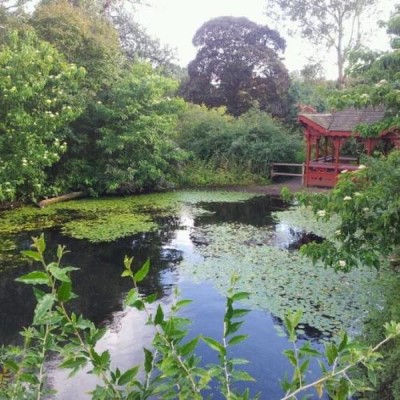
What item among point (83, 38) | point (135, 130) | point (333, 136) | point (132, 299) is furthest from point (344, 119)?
point (132, 299)

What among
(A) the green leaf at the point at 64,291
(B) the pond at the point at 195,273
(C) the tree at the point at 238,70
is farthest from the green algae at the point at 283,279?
(C) the tree at the point at 238,70

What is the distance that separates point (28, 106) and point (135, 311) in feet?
25.9

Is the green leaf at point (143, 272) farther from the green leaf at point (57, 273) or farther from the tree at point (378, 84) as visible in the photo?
the tree at point (378, 84)

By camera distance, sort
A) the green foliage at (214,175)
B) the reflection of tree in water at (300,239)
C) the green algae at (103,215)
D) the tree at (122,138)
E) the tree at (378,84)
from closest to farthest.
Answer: the tree at (378,84) → the reflection of tree in water at (300,239) → the green algae at (103,215) → the tree at (122,138) → the green foliage at (214,175)

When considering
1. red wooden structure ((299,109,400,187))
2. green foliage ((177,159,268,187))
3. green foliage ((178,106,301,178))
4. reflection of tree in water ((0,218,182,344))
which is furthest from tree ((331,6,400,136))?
green foliage ((178,106,301,178))

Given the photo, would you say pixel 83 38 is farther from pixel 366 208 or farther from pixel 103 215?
pixel 366 208

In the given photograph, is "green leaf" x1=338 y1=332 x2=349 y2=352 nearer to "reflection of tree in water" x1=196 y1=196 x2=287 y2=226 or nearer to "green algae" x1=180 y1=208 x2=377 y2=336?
"green algae" x1=180 y1=208 x2=377 y2=336

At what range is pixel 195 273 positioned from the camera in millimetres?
7172

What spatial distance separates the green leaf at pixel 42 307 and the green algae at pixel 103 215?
8064 millimetres

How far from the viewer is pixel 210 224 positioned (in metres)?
10.7

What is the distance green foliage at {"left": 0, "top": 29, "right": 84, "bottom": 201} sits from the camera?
33.3ft

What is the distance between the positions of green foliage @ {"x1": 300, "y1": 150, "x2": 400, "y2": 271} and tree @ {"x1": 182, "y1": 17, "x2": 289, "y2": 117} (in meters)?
18.0

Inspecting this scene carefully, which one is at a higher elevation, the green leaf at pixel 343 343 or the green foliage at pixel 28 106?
the green foliage at pixel 28 106

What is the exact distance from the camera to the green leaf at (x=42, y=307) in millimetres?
1111
